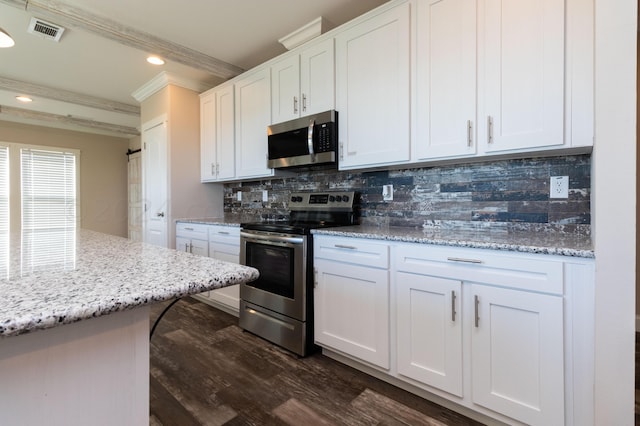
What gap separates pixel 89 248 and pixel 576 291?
1.92 meters

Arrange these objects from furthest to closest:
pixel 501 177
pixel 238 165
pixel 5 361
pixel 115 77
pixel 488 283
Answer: pixel 115 77 → pixel 238 165 → pixel 501 177 → pixel 488 283 → pixel 5 361

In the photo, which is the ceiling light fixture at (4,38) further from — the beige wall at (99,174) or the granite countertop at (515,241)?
the beige wall at (99,174)

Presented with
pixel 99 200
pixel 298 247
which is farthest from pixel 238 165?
pixel 99 200

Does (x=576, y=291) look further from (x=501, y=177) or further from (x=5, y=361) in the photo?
(x=5, y=361)

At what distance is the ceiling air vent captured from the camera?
8.29 feet

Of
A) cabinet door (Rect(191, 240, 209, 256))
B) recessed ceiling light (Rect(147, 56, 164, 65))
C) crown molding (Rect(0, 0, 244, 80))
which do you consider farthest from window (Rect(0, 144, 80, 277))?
crown molding (Rect(0, 0, 244, 80))

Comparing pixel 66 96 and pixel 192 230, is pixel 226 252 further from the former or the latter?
pixel 66 96

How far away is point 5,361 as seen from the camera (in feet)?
1.71

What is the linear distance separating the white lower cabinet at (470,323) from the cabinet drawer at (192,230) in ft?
5.70

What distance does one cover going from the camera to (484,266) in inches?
59.9

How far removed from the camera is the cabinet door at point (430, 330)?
1.61 m

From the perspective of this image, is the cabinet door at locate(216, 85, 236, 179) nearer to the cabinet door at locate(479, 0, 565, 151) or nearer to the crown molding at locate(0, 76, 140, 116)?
the crown molding at locate(0, 76, 140, 116)

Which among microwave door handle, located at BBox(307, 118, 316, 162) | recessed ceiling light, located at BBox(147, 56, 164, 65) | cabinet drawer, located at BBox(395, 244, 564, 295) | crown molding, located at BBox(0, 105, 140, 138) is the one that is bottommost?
cabinet drawer, located at BBox(395, 244, 564, 295)

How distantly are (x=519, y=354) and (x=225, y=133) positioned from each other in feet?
10.6
